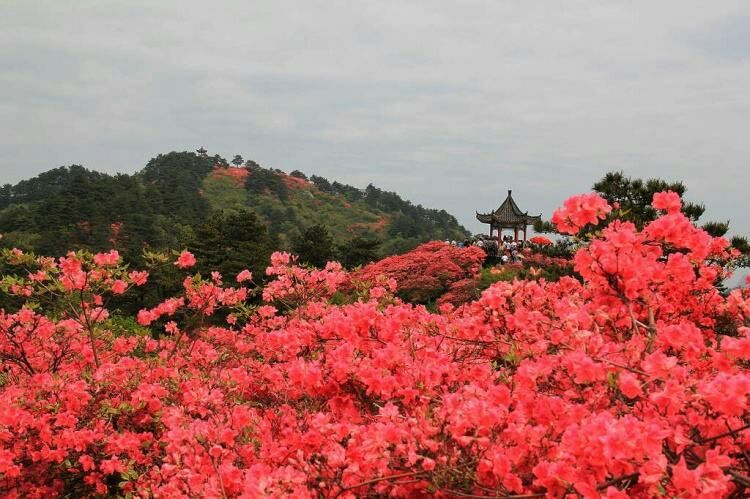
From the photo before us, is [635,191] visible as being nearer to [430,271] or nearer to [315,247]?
[430,271]

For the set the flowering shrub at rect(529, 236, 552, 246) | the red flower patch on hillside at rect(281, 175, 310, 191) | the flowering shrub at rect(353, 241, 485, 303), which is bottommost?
the flowering shrub at rect(353, 241, 485, 303)

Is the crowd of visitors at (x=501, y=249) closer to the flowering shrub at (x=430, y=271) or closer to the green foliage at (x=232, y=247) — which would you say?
the flowering shrub at (x=430, y=271)

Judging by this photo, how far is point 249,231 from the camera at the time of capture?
30.5 meters

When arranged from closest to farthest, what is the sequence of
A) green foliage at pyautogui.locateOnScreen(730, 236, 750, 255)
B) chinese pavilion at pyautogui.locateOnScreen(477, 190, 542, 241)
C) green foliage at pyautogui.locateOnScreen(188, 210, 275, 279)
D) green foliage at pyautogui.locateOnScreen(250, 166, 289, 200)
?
green foliage at pyautogui.locateOnScreen(730, 236, 750, 255) < green foliage at pyautogui.locateOnScreen(188, 210, 275, 279) < chinese pavilion at pyautogui.locateOnScreen(477, 190, 542, 241) < green foliage at pyautogui.locateOnScreen(250, 166, 289, 200)

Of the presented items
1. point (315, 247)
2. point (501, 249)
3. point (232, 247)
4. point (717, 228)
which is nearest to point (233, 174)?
point (315, 247)

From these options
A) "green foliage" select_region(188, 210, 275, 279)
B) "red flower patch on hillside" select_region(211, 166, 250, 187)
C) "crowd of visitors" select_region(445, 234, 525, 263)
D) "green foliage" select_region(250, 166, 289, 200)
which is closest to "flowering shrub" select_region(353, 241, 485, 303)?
"crowd of visitors" select_region(445, 234, 525, 263)

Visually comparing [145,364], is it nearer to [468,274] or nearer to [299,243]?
[468,274]

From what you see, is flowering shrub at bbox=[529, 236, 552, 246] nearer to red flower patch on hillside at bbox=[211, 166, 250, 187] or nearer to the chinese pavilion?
the chinese pavilion

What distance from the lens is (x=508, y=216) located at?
33312 mm

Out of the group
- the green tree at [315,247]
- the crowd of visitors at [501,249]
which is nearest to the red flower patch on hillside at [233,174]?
the green tree at [315,247]

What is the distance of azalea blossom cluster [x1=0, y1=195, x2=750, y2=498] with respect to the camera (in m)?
2.51

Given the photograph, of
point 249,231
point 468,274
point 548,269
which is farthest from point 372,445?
point 249,231

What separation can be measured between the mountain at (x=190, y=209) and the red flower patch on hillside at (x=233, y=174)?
16 centimetres

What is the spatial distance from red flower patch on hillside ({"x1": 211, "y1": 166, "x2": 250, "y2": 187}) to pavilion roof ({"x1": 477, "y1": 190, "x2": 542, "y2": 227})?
61.8 metres
